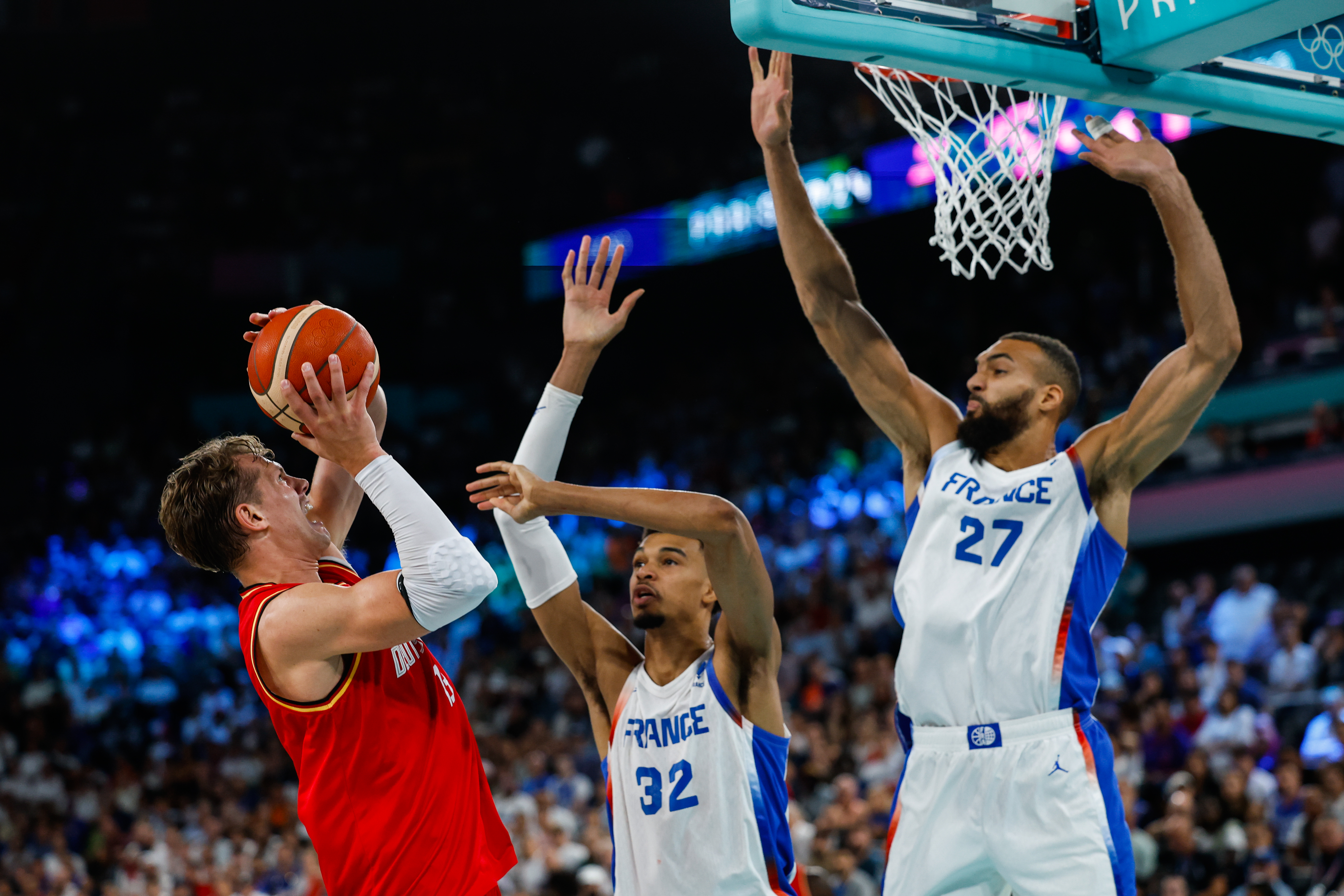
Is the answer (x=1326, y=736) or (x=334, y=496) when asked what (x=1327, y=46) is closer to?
(x=334, y=496)

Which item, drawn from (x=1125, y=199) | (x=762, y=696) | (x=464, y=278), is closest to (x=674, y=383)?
(x=464, y=278)

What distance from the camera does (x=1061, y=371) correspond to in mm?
4148

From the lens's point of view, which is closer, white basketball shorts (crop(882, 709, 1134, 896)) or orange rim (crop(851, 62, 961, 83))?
white basketball shorts (crop(882, 709, 1134, 896))

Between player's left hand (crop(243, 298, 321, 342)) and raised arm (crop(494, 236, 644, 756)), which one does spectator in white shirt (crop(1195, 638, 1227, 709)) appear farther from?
player's left hand (crop(243, 298, 321, 342))

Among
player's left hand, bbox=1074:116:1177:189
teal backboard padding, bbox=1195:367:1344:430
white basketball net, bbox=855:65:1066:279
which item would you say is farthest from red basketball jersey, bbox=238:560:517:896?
teal backboard padding, bbox=1195:367:1344:430

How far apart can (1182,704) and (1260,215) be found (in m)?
8.86

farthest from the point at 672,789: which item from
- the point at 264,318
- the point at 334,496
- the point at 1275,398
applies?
the point at 1275,398

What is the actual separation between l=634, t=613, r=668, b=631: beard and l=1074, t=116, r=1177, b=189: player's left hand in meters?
1.89

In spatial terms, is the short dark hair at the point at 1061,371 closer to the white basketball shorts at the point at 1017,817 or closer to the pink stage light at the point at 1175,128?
the white basketball shorts at the point at 1017,817

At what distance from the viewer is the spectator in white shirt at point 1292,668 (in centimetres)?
1030

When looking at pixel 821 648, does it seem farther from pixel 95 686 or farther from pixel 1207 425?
pixel 95 686

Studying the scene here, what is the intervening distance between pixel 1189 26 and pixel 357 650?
2878 millimetres

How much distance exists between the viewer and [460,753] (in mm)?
3600

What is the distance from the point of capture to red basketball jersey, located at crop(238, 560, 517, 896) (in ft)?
11.3
